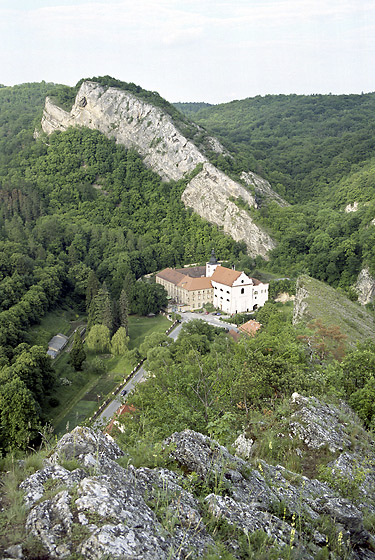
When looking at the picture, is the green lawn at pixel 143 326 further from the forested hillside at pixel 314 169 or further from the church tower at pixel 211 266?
the forested hillside at pixel 314 169

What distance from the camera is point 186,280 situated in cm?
5747

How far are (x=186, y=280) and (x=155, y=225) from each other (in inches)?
898

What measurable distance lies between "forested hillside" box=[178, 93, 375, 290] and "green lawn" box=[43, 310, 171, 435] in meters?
25.4

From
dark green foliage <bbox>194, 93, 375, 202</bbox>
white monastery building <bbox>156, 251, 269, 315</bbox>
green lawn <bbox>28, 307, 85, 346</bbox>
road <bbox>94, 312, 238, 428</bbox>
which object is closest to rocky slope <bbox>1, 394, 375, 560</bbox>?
road <bbox>94, 312, 238, 428</bbox>

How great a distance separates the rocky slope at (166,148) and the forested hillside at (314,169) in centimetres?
463

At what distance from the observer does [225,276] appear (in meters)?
55.6

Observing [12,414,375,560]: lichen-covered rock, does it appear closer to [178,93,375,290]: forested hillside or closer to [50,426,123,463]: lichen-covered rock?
[50,426,123,463]: lichen-covered rock

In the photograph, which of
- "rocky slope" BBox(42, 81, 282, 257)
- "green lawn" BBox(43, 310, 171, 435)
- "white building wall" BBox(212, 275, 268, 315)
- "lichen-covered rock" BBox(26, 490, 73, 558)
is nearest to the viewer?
"lichen-covered rock" BBox(26, 490, 73, 558)

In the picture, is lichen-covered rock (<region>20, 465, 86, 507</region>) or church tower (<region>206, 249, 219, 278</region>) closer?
lichen-covered rock (<region>20, 465, 86, 507</region>)

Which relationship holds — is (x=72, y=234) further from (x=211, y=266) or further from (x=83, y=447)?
(x=83, y=447)

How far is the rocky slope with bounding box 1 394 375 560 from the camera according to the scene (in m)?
4.69

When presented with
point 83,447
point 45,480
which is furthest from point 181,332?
point 45,480

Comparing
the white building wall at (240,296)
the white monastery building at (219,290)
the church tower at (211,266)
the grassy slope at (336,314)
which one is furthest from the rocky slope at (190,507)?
the church tower at (211,266)

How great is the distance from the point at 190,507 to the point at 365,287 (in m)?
52.3
